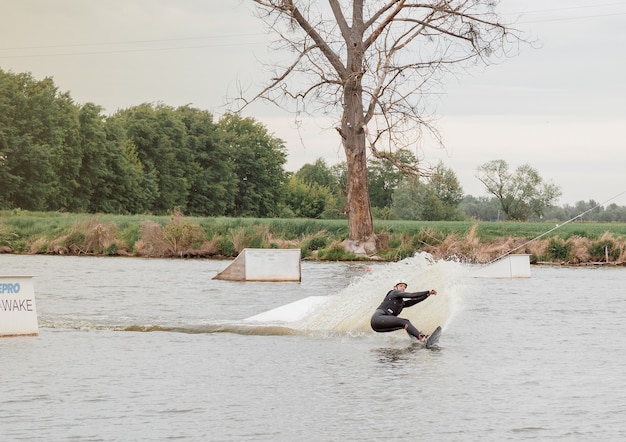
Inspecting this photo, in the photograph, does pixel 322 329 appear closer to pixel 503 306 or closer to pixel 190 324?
pixel 190 324

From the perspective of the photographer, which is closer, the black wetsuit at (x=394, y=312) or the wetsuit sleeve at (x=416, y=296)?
the wetsuit sleeve at (x=416, y=296)

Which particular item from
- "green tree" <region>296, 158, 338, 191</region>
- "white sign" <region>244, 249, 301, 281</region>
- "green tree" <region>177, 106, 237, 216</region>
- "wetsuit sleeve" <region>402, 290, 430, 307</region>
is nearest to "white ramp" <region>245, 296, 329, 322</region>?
"wetsuit sleeve" <region>402, 290, 430, 307</region>

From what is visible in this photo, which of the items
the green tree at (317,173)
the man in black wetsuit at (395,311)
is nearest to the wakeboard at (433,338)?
the man in black wetsuit at (395,311)

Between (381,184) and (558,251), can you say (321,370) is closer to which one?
(558,251)

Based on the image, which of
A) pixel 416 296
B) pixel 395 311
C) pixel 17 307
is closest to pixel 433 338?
pixel 416 296

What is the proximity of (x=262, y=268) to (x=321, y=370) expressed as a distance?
21.6m

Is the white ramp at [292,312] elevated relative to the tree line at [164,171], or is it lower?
lower

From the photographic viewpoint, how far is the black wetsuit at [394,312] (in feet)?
66.8

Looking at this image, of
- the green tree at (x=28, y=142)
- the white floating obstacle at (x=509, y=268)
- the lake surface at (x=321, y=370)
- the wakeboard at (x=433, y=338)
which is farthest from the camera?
the green tree at (x=28, y=142)

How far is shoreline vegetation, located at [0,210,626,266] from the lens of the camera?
170 ft

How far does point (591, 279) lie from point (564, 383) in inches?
1022

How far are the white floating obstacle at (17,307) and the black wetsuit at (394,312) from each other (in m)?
6.19

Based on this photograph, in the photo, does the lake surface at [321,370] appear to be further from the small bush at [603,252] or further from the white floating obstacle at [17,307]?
the small bush at [603,252]

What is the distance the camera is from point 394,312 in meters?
20.8
